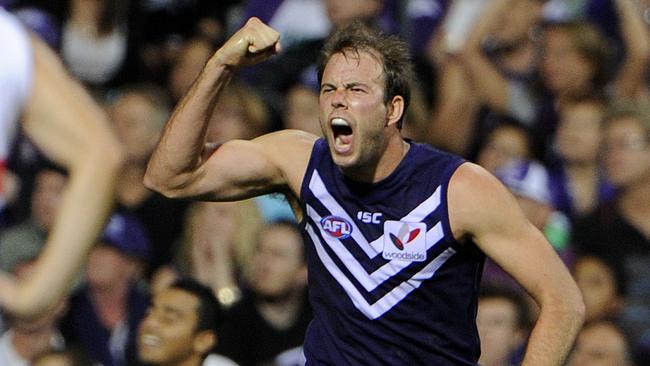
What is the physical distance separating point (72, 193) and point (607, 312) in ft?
15.6

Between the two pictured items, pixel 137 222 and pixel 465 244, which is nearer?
pixel 465 244

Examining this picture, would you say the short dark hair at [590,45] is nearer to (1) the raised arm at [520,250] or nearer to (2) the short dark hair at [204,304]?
(2) the short dark hair at [204,304]

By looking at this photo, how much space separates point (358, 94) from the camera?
438cm

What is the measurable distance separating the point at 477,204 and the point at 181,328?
89.3 inches

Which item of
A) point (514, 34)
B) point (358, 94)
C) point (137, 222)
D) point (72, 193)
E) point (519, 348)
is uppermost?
point (72, 193)

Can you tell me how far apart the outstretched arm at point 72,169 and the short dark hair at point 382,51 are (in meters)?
1.76

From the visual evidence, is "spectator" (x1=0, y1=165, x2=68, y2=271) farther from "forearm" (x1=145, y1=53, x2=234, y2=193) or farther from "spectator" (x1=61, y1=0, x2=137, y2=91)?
"forearm" (x1=145, y1=53, x2=234, y2=193)

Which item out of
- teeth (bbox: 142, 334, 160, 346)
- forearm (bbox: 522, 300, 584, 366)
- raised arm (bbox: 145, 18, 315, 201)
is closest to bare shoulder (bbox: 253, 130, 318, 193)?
raised arm (bbox: 145, 18, 315, 201)

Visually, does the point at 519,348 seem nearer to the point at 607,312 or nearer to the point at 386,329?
the point at 607,312

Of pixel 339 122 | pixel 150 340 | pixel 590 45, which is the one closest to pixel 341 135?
pixel 339 122

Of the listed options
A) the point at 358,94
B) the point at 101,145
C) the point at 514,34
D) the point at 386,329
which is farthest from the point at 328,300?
the point at 514,34

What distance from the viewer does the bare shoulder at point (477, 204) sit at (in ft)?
14.0

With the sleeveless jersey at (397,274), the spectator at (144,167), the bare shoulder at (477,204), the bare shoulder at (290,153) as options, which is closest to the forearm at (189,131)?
the bare shoulder at (290,153)

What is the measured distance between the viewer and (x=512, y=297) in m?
6.82
